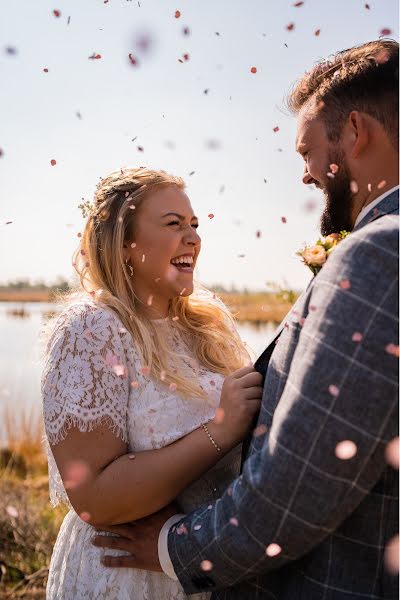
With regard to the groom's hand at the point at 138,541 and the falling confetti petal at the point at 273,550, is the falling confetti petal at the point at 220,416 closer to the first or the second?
the groom's hand at the point at 138,541

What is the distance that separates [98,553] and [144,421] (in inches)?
21.8

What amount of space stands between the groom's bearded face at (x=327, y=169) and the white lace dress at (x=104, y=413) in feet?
3.19

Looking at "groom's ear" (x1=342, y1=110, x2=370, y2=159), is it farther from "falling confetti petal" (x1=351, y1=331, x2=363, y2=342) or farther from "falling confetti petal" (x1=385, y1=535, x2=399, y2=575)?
"falling confetti petal" (x1=385, y1=535, x2=399, y2=575)

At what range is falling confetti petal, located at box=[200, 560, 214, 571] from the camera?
72.1 inches

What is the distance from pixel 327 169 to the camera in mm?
2211

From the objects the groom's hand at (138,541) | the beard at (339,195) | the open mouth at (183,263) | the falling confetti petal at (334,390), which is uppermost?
the beard at (339,195)

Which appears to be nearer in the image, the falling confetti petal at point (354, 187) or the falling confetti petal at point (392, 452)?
the falling confetti petal at point (392, 452)

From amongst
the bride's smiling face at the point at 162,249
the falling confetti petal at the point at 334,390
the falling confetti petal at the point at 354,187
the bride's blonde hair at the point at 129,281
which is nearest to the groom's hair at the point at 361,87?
the falling confetti petal at the point at 354,187

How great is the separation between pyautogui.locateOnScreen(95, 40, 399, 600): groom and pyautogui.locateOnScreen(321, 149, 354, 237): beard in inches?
2.4

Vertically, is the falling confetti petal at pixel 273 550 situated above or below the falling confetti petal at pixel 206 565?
above

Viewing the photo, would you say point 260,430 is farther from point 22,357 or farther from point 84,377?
point 22,357

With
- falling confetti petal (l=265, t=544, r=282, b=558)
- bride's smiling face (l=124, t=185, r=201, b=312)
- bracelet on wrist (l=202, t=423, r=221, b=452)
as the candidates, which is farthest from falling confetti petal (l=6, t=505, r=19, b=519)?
falling confetti petal (l=265, t=544, r=282, b=558)

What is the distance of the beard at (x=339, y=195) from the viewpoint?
2152 mm

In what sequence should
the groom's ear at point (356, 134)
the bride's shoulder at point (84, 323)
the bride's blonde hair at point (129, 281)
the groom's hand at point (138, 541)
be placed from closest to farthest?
the groom's ear at point (356, 134) → the groom's hand at point (138, 541) → the bride's shoulder at point (84, 323) → the bride's blonde hair at point (129, 281)
